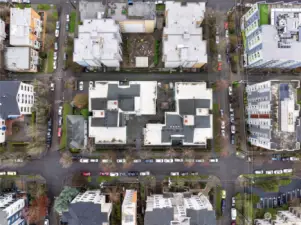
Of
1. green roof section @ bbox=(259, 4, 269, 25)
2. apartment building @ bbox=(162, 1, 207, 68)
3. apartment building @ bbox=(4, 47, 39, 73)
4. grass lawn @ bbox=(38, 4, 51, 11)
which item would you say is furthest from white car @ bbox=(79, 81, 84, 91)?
green roof section @ bbox=(259, 4, 269, 25)

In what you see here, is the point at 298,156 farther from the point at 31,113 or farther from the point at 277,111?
the point at 31,113

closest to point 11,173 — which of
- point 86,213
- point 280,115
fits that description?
point 86,213

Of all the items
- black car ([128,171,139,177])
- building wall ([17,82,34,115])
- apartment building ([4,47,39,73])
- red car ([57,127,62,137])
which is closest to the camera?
building wall ([17,82,34,115])

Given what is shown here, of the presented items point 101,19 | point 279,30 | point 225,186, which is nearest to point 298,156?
point 225,186

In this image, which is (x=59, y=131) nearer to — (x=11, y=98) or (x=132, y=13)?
(x=11, y=98)

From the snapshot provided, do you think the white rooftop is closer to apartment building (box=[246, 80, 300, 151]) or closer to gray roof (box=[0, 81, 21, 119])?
gray roof (box=[0, 81, 21, 119])
